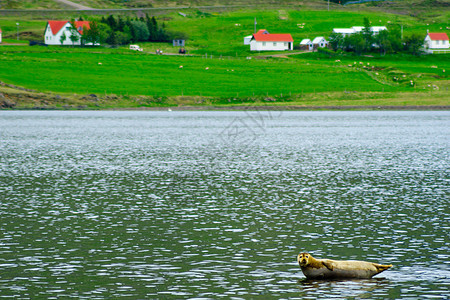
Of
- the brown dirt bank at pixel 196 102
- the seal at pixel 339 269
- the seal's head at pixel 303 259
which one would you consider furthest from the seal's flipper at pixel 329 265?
the brown dirt bank at pixel 196 102

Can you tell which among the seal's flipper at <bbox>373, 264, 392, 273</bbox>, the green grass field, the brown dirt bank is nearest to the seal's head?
the seal's flipper at <bbox>373, 264, 392, 273</bbox>

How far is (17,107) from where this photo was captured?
542ft

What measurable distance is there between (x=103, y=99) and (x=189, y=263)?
14466 cm

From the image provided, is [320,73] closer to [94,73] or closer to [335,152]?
[94,73]

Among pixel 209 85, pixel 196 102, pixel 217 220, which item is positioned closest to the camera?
pixel 217 220

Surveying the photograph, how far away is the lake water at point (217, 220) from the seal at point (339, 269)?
402mm

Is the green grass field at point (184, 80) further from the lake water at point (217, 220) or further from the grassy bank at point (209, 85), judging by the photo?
the lake water at point (217, 220)

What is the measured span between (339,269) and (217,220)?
1312cm

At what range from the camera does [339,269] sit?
1035 inches

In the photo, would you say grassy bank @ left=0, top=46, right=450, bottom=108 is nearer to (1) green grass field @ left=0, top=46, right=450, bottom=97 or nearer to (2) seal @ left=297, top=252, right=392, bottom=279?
(1) green grass field @ left=0, top=46, right=450, bottom=97

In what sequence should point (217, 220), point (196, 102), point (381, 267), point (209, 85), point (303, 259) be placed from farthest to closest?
point (209, 85) → point (196, 102) → point (217, 220) → point (381, 267) → point (303, 259)

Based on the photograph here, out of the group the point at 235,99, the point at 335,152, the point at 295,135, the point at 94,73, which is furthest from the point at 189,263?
the point at 94,73

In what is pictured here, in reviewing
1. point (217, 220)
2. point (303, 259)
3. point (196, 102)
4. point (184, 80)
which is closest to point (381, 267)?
point (303, 259)

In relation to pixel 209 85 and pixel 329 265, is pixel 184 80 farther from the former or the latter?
pixel 329 265
